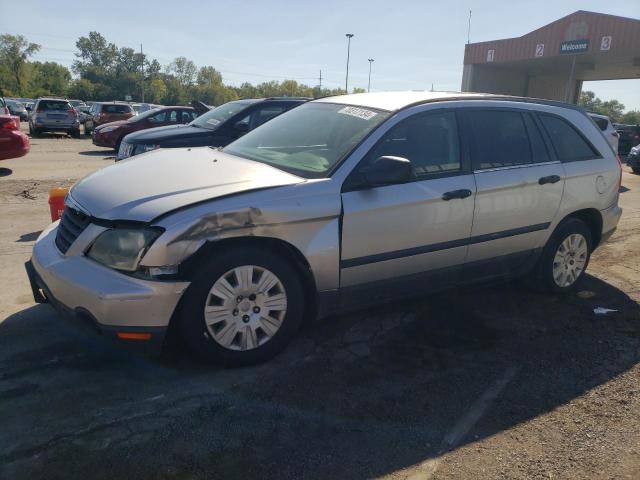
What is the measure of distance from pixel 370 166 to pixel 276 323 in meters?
1.21

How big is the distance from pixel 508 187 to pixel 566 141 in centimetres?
106

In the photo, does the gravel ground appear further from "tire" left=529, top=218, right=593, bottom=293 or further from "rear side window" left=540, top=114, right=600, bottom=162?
"rear side window" left=540, top=114, right=600, bottom=162

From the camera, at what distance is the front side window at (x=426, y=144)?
370 centimetres

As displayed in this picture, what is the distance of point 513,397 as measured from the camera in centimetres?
317

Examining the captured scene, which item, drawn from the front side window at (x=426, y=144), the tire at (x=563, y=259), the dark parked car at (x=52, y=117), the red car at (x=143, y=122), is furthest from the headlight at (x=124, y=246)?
the dark parked car at (x=52, y=117)

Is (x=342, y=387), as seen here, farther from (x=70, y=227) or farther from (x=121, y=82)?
(x=121, y=82)

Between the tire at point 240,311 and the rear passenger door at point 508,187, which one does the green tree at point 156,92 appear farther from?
the tire at point 240,311

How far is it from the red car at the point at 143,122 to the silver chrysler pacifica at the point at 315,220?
11827 mm

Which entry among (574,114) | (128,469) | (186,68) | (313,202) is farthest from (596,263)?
(186,68)

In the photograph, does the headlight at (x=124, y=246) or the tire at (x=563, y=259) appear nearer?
the headlight at (x=124, y=246)

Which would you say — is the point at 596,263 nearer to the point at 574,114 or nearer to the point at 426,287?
the point at 574,114

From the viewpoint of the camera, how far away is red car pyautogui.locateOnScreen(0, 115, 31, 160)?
10039 millimetres

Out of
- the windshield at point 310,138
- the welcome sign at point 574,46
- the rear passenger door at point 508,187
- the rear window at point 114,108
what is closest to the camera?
the windshield at point 310,138

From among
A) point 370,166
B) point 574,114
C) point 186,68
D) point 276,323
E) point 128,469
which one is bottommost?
point 128,469
